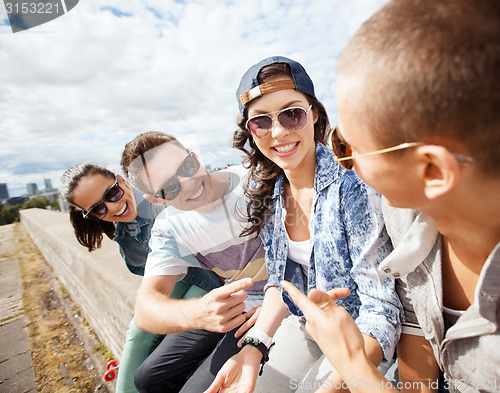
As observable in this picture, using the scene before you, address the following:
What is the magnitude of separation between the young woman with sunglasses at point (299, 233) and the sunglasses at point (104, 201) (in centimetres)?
155

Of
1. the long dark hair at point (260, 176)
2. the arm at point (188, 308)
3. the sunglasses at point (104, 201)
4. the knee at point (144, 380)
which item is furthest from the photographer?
the sunglasses at point (104, 201)

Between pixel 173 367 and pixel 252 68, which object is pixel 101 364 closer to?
pixel 173 367

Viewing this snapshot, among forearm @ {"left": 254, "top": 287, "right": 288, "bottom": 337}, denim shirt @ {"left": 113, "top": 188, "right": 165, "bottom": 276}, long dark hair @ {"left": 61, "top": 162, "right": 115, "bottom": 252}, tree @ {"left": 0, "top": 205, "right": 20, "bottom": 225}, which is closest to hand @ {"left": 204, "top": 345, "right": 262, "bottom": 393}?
forearm @ {"left": 254, "top": 287, "right": 288, "bottom": 337}

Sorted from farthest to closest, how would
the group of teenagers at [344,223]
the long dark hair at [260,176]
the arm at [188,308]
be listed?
the long dark hair at [260,176], the arm at [188,308], the group of teenagers at [344,223]

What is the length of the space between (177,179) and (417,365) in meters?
1.85

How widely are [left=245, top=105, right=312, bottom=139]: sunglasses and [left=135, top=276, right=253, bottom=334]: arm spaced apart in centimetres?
88

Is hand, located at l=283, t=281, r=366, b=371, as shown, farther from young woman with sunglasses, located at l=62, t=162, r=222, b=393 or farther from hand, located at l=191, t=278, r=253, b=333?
young woman with sunglasses, located at l=62, t=162, r=222, b=393

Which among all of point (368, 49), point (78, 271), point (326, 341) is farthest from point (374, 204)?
point (78, 271)

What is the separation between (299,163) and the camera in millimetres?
1763

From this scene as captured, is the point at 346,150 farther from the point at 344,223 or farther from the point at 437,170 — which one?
the point at 344,223

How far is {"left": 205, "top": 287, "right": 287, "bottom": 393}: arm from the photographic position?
5.01ft

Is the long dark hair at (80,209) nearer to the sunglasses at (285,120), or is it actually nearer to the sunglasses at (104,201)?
the sunglasses at (104,201)

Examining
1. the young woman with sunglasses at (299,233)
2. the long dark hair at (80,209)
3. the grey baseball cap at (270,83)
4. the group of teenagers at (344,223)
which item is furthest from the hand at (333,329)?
the long dark hair at (80,209)

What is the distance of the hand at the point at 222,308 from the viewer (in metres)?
1.59
